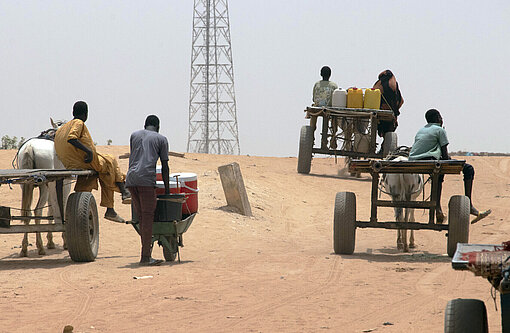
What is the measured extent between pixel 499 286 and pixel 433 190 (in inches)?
291

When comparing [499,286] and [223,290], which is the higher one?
[499,286]

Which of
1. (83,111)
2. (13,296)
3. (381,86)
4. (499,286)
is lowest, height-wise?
(13,296)

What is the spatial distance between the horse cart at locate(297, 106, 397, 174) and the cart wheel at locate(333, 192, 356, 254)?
30.9 feet

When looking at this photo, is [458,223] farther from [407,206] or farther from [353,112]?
[353,112]

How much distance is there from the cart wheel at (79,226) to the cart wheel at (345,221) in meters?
3.69

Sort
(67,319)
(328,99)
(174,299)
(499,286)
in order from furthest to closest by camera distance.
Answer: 1. (328,99)
2. (174,299)
3. (67,319)
4. (499,286)

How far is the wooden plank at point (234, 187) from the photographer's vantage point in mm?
16203

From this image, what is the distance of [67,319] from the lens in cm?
767

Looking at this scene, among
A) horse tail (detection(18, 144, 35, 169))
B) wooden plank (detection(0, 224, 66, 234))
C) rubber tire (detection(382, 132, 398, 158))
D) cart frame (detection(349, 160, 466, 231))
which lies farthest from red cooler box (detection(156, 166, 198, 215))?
rubber tire (detection(382, 132, 398, 158))

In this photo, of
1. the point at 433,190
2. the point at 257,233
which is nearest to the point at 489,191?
the point at 257,233

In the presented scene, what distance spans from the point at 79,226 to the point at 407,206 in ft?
16.2

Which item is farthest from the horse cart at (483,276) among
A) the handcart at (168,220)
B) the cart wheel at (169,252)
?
the cart wheel at (169,252)

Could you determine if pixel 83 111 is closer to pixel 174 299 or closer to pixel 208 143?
pixel 174 299

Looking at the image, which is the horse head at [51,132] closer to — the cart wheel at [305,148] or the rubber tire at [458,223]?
the rubber tire at [458,223]
